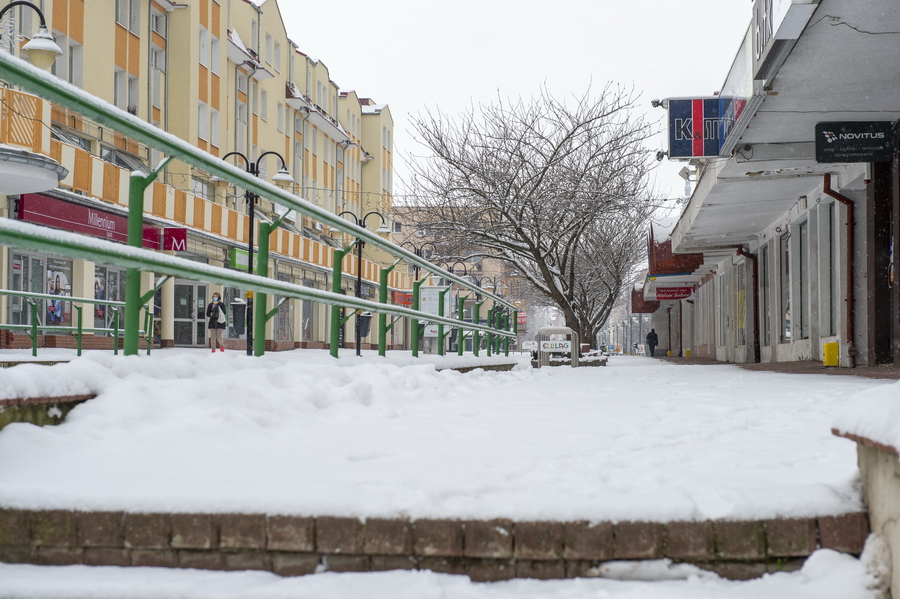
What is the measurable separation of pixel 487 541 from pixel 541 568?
180 millimetres

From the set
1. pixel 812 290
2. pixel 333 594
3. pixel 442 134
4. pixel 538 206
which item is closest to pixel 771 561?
pixel 333 594

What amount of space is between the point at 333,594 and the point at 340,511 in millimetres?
260

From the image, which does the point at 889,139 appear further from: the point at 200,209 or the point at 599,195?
the point at 200,209

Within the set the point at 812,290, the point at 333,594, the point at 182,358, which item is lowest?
the point at 333,594

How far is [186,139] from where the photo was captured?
26906 mm

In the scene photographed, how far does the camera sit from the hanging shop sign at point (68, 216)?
58.0ft

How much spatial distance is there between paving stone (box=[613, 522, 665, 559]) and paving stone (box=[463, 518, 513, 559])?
0.32 meters

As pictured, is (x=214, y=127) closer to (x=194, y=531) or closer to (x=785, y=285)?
(x=785, y=285)

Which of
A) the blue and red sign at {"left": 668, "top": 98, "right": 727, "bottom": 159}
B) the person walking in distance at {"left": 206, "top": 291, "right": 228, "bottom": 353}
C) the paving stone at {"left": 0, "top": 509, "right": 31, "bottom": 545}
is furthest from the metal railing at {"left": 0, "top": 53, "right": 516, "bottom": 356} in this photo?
the person walking in distance at {"left": 206, "top": 291, "right": 228, "bottom": 353}

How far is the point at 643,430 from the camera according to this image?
4332 mm

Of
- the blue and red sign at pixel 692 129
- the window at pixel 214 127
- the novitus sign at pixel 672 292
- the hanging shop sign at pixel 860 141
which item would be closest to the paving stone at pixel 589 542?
the hanging shop sign at pixel 860 141

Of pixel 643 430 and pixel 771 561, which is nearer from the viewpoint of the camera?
pixel 771 561

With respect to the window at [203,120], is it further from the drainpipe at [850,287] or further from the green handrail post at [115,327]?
the drainpipe at [850,287]

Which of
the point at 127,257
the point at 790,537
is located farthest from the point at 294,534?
the point at 127,257
